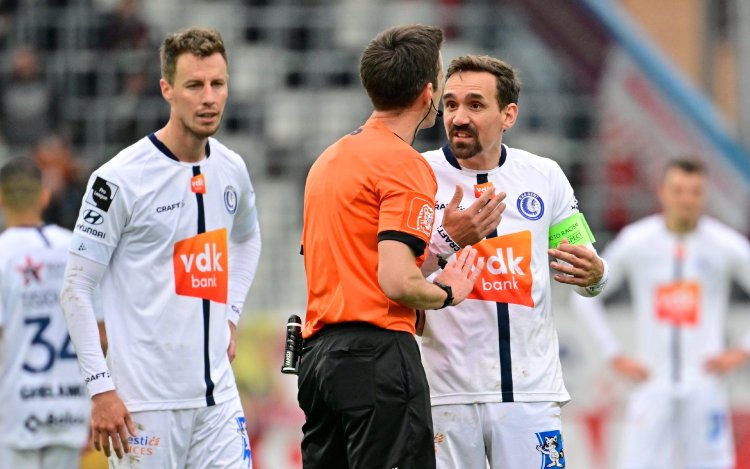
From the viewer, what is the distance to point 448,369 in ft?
19.6

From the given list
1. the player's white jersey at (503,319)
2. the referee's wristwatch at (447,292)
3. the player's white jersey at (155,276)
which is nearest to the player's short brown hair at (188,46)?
the player's white jersey at (155,276)

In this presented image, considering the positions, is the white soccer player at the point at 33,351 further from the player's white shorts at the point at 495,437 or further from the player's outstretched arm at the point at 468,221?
the player's outstretched arm at the point at 468,221

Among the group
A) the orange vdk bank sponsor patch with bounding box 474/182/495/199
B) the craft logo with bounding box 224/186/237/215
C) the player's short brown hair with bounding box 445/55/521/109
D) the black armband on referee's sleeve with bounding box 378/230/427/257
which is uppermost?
the player's short brown hair with bounding box 445/55/521/109

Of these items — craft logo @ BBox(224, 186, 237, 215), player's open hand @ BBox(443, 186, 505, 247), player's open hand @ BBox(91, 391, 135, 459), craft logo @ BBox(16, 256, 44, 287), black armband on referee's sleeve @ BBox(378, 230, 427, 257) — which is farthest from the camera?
craft logo @ BBox(16, 256, 44, 287)

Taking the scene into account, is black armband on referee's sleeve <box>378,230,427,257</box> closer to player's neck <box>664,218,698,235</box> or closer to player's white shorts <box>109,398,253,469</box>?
player's white shorts <box>109,398,253,469</box>

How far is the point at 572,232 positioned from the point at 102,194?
2122 mm

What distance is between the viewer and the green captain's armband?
603 centimetres

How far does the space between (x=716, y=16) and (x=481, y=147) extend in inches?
390

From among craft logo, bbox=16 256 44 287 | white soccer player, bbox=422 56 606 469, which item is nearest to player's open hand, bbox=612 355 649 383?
white soccer player, bbox=422 56 606 469

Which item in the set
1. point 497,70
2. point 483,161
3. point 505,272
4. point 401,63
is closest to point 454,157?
point 483,161

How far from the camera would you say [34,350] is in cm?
806

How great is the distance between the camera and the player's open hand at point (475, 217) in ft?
17.5

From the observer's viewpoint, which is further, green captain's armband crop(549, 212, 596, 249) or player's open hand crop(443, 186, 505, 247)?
green captain's armband crop(549, 212, 596, 249)

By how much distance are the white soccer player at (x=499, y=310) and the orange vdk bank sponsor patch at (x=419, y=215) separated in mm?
704
